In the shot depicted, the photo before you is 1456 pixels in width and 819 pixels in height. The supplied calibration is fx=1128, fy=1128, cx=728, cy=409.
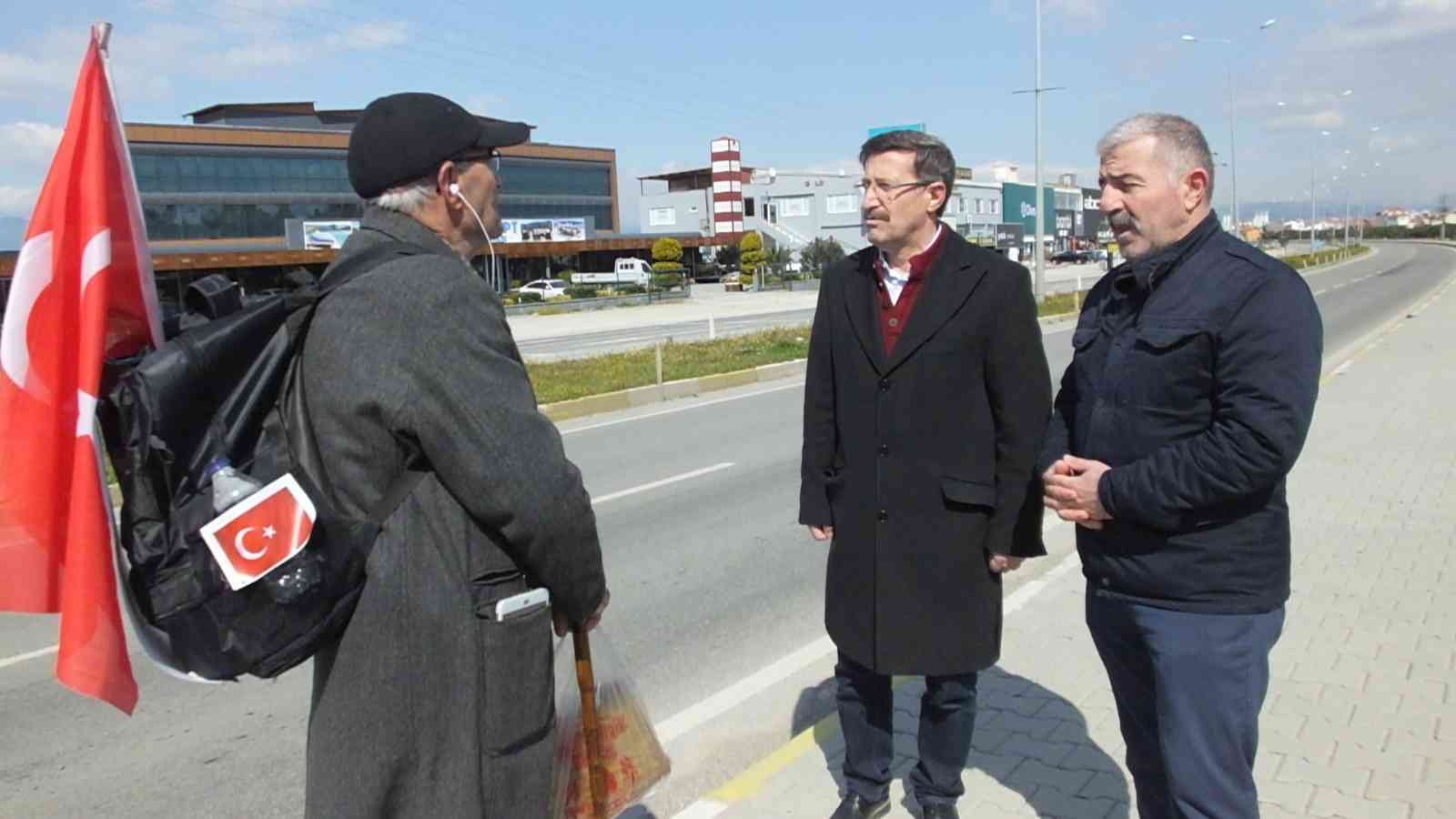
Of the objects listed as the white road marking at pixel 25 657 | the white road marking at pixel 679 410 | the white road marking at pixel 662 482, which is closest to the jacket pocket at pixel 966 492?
the white road marking at pixel 25 657

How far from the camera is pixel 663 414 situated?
46.4 ft

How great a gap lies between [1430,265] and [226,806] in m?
64.7

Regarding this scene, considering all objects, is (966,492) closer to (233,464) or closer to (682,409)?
(233,464)

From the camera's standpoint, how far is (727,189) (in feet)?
263

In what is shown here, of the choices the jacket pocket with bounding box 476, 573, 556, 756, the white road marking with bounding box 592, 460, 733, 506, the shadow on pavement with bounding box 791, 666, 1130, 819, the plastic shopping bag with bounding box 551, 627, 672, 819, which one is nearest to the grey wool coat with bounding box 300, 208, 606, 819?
the jacket pocket with bounding box 476, 573, 556, 756

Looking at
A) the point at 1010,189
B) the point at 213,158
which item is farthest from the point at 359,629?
the point at 1010,189

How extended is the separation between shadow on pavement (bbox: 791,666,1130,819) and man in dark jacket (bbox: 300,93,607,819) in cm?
180

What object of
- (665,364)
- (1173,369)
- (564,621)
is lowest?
(665,364)

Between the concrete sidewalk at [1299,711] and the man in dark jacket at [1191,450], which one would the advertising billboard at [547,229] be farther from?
the man in dark jacket at [1191,450]

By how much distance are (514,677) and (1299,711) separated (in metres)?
3.19

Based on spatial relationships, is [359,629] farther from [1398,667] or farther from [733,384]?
[733,384]

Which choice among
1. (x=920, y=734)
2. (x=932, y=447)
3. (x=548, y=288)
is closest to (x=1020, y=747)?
(x=920, y=734)

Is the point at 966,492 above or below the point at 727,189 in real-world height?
below

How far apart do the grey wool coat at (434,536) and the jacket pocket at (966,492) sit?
133 cm
